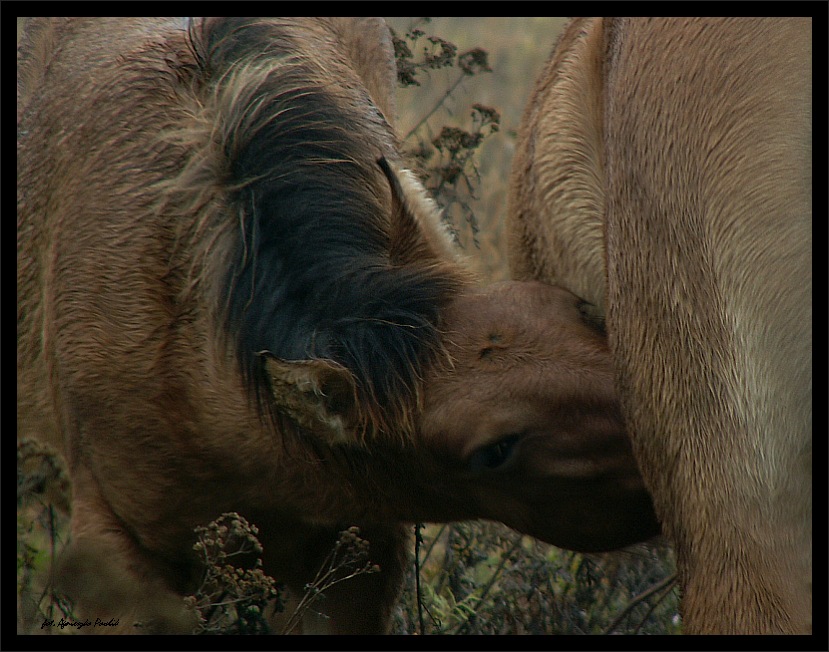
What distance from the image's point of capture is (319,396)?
294cm

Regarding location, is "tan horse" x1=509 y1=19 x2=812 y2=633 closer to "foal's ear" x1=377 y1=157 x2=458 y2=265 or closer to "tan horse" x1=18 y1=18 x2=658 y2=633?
"tan horse" x1=18 y1=18 x2=658 y2=633

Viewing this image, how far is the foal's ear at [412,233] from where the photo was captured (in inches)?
128

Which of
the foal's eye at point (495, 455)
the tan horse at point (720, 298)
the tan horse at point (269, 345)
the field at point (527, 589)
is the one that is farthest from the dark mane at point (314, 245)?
the tan horse at point (720, 298)

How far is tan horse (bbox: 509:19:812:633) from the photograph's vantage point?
2.10 metres

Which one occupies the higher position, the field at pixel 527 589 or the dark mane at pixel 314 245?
the dark mane at pixel 314 245

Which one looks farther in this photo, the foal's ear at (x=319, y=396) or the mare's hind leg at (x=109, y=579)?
the mare's hind leg at (x=109, y=579)

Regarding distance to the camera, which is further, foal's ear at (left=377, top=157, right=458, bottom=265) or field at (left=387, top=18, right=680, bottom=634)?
field at (left=387, top=18, right=680, bottom=634)

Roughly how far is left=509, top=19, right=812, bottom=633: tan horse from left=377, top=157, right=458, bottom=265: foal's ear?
78cm

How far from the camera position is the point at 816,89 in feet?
6.97

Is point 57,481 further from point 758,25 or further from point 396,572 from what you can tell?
point 758,25

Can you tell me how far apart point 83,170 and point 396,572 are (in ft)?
6.18

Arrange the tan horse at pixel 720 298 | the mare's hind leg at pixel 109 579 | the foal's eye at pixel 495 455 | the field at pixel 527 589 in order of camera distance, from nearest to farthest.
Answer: the tan horse at pixel 720 298, the foal's eye at pixel 495 455, the mare's hind leg at pixel 109 579, the field at pixel 527 589

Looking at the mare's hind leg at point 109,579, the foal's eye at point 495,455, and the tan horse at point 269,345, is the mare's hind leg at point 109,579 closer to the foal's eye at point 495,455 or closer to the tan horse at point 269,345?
the tan horse at point 269,345

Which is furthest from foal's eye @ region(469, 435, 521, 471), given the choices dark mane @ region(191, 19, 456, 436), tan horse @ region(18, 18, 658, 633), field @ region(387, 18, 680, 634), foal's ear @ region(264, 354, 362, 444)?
field @ region(387, 18, 680, 634)
